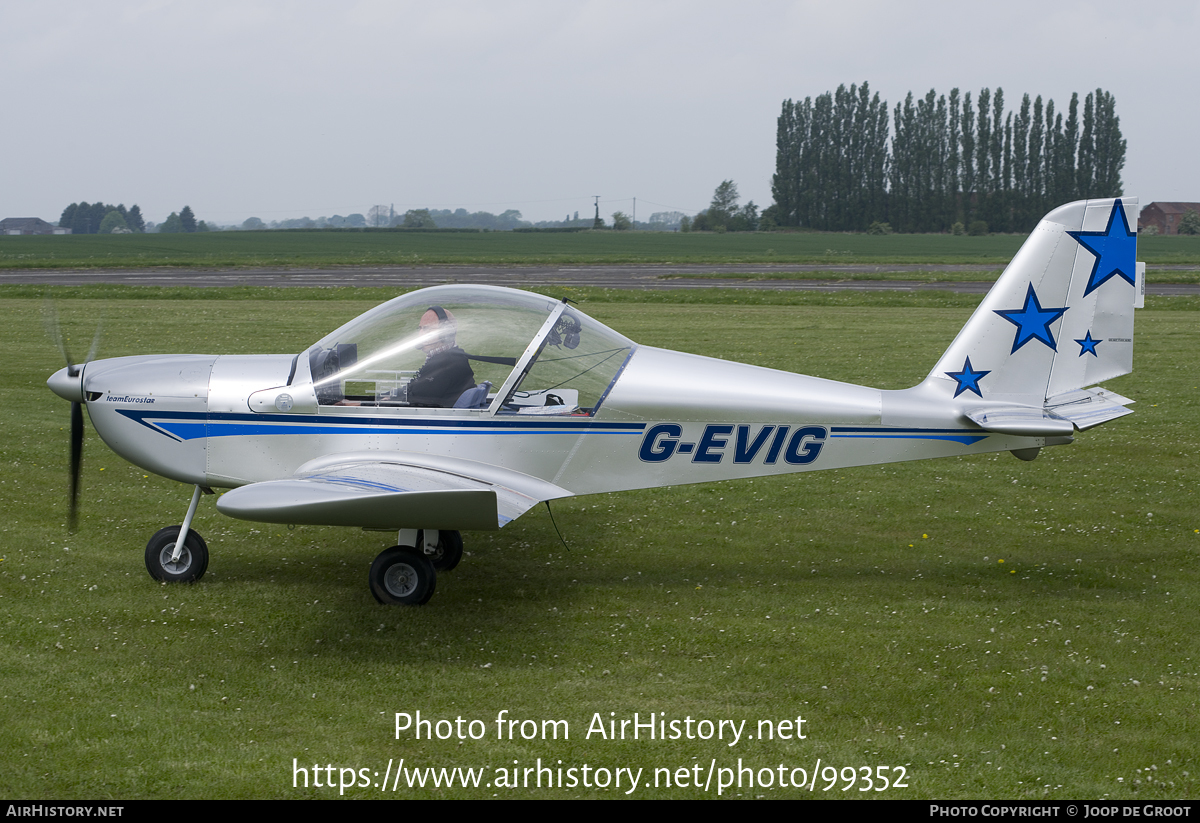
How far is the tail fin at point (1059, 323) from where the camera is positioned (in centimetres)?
695

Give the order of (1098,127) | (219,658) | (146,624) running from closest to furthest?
(219,658), (146,624), (1098,127)

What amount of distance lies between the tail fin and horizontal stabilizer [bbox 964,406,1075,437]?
0.09 feet

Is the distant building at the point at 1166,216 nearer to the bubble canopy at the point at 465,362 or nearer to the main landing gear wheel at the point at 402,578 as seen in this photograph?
the bubble canopy at the point at 465,362

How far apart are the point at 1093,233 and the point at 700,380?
2.99m

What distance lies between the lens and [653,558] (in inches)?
317

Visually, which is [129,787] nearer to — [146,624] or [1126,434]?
[146,624]

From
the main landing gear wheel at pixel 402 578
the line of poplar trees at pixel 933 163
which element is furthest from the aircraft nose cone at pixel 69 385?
the line of poplar trees at pixel 933 163

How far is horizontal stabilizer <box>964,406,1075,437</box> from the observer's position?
6547mm

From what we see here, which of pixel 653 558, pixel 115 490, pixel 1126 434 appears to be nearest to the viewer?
pixel 653 558

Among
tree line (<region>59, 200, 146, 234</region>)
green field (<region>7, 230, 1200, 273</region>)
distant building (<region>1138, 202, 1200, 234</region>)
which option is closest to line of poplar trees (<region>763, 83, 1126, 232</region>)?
green field (<region>7, 230, 1200, 273</region>)

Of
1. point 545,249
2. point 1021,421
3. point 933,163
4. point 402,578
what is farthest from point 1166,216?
point 402,578

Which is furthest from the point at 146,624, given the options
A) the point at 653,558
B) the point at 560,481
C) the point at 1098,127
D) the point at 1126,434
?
the point at 1098,127

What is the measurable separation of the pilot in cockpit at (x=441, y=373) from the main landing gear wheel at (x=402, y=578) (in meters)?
1.04

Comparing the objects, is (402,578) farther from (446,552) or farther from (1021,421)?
(1021,421)
